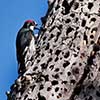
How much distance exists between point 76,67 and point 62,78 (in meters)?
0.13

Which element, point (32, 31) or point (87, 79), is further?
point (32, 31)

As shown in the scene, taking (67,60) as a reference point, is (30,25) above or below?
above

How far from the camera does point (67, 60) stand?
3.16m

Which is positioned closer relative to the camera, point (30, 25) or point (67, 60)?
point (67, 60)

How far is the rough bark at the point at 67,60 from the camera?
117 inches

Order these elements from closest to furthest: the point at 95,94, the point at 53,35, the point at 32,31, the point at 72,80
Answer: the point at 95,94, the point at 72,80, the point at 53,35, the point at 32,31

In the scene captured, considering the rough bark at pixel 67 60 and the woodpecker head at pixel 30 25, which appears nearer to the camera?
the rough bark at pixel 67 60

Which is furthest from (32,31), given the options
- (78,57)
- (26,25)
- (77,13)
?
(78,57)

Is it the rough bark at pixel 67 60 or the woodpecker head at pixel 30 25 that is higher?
the woodpecker head at pixel 30 25

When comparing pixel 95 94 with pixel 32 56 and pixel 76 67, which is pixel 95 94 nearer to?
pixel 76 67

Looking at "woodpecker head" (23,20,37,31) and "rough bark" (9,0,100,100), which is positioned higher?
"woodpecker head" (23,20,37,31)

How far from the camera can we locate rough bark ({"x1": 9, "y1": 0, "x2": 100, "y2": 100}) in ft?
9.71

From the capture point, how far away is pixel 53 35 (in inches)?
136

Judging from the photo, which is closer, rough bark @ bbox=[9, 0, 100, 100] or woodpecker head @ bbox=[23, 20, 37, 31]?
rough bark @ bbox=[9, 0, 100, 100]
